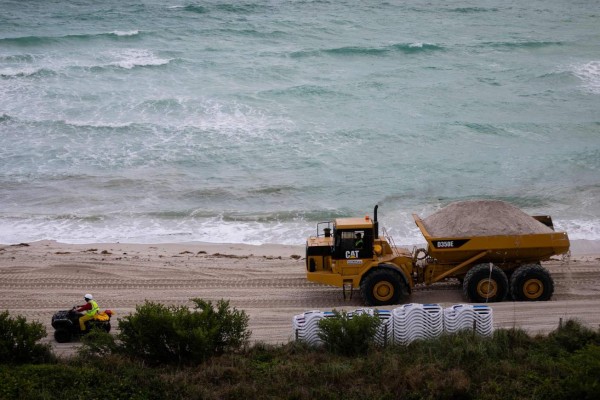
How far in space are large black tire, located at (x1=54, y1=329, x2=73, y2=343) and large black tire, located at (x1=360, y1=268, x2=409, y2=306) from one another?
5.85 metres

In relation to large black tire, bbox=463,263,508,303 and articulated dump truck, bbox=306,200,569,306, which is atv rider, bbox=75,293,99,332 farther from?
large black tire, bbox=463,263,508,303

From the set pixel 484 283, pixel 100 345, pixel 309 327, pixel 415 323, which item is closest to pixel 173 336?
pixel 100 345

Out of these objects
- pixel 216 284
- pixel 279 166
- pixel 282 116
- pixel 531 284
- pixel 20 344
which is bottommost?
pixel 20 344

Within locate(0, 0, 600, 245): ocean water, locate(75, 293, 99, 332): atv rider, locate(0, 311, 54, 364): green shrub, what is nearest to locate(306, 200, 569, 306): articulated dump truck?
locate(75, 293, 99, 332): atv rider

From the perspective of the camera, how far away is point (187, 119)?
3203cm

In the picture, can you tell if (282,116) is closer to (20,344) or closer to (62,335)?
(62,335)

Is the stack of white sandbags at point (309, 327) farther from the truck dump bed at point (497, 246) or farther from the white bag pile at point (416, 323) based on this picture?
the truck dump bed at point (497, 246)

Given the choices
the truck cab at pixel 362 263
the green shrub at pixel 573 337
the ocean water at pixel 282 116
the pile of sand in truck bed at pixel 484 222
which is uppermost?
Answer: the ocean water at pixel 282 116

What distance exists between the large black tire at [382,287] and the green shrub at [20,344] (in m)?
6.28

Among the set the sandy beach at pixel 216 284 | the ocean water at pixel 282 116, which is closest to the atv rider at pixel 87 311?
the sandy beach at pixel 216 284

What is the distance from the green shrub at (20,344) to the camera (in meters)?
12.1

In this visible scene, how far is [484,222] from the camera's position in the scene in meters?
15.6

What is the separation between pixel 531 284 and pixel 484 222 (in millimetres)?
1575

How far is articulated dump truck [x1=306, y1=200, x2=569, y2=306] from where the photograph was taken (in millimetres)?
15281
